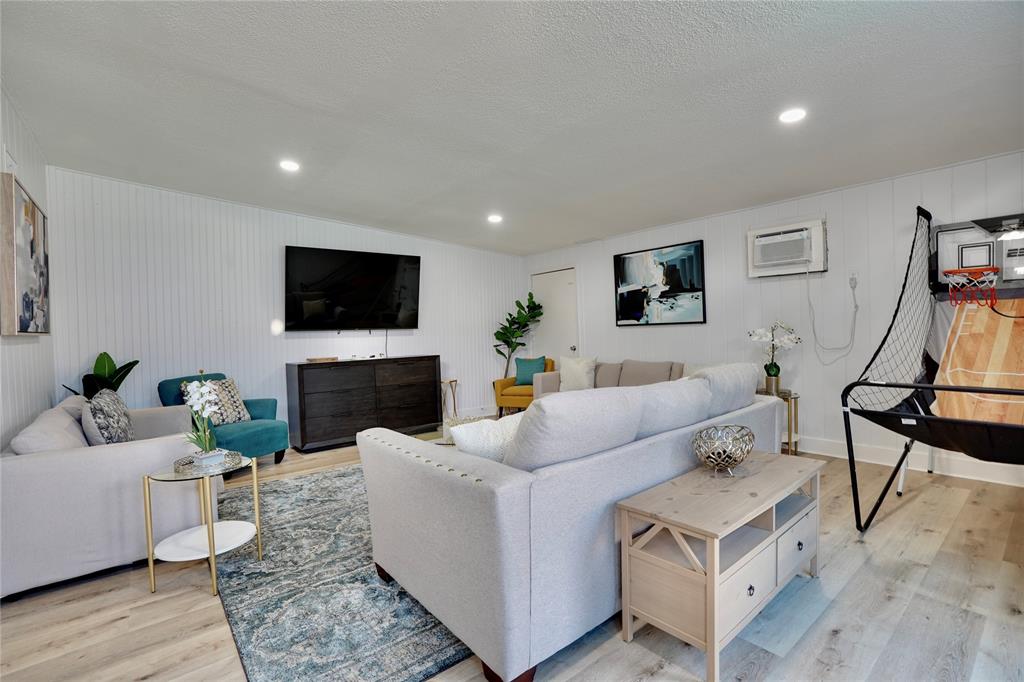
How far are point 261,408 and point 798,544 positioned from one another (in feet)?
13.3

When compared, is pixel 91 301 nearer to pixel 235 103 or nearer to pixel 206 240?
pixel 206 240

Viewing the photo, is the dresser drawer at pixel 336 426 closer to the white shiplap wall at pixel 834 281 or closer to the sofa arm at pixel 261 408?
the sofa arm at pixel 261 408

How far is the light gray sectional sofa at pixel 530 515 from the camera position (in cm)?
133

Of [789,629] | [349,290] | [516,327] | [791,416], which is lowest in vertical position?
[789,629]

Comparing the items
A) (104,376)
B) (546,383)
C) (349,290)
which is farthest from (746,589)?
(349,290)

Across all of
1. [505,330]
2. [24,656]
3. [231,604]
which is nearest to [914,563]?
[231,604]

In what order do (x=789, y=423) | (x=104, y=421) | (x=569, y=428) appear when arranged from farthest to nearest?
(x=789, y=423), (x=104, y=421), (x=569, y=428)

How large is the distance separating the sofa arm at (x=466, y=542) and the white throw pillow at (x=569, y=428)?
0.09 meters

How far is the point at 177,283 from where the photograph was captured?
4035 millimetres

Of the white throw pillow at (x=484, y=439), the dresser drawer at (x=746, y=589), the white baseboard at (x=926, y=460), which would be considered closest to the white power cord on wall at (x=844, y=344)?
the white baseboard at (x=926, y=460)

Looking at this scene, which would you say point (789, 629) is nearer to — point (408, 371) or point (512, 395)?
point (512, 395)

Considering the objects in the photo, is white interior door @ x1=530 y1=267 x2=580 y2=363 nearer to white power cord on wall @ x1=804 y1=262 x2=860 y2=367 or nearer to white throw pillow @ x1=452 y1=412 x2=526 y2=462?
white power cord on wall @ x1=804 y1=262 x2=860 y2=367

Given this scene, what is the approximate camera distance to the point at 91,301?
11.8 ft

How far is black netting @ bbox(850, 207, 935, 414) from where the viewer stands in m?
3.49
